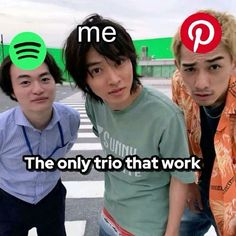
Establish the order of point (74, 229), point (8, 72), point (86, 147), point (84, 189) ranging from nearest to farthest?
point (8, 72), point (74, 229), point (84, 189), point (86, 147)

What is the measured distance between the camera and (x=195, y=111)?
1297mm

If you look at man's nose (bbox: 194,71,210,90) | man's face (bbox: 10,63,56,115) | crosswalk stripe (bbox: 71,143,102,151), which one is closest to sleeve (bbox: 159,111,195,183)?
man's nose (bbox: 194,71,210,90)

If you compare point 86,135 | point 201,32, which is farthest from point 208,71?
point 86,135

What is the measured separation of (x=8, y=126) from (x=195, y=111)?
807 millimetres

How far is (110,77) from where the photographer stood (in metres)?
1.05

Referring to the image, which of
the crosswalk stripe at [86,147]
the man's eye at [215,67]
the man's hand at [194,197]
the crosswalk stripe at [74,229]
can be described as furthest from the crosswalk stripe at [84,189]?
the man's eye at [215,67]

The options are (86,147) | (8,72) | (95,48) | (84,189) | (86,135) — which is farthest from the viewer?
(86,135)

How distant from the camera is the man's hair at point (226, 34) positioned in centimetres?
110

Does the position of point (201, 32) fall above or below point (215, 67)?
above

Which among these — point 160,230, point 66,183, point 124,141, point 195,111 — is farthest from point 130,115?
point 66,183

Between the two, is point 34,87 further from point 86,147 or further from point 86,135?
point 86,135

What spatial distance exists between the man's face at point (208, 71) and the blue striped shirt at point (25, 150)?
25.8 inches

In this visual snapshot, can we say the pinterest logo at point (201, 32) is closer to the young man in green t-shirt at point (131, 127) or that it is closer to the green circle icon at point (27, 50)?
the young man in green t-shirt at point (131, 127)

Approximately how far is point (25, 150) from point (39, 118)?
0.16 m
